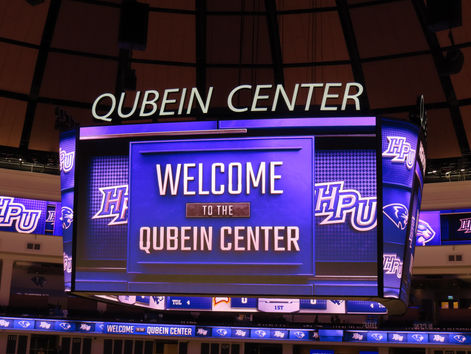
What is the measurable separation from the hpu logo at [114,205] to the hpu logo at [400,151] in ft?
10.4

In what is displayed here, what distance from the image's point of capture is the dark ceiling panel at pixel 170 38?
713 inches

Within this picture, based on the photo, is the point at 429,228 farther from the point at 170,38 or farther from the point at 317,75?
the point at 170,38

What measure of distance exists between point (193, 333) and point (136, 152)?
1328 cm

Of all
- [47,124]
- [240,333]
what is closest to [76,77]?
[47,124]

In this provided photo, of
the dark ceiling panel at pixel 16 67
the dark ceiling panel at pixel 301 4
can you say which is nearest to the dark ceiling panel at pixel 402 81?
the dark ceiling panel at pixel 301 4

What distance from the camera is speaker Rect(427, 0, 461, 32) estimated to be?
33.9 feet

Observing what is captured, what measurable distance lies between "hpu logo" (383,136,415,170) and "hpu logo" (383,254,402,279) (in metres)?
1.06

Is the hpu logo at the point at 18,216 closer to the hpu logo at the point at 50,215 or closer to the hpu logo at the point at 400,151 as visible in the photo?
the hpu logo at the point at 50,215

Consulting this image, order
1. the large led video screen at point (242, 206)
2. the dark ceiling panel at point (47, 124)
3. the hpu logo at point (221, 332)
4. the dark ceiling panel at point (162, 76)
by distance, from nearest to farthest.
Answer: the large led video screen at point (242, 206)
the dark ceiling panel at point (162, 76)
the dark ceiling panel at point (47, 124)
the hpu logo at point (221, 332)

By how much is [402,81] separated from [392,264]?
10451 millimetres

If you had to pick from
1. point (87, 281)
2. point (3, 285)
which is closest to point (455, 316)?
point (3, 285)

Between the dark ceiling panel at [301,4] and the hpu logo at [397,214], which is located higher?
the dark ceiling panel at [301,4]

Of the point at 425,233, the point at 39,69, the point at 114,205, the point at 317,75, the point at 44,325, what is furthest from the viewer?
the point at 44,325

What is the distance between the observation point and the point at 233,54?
18.8m
